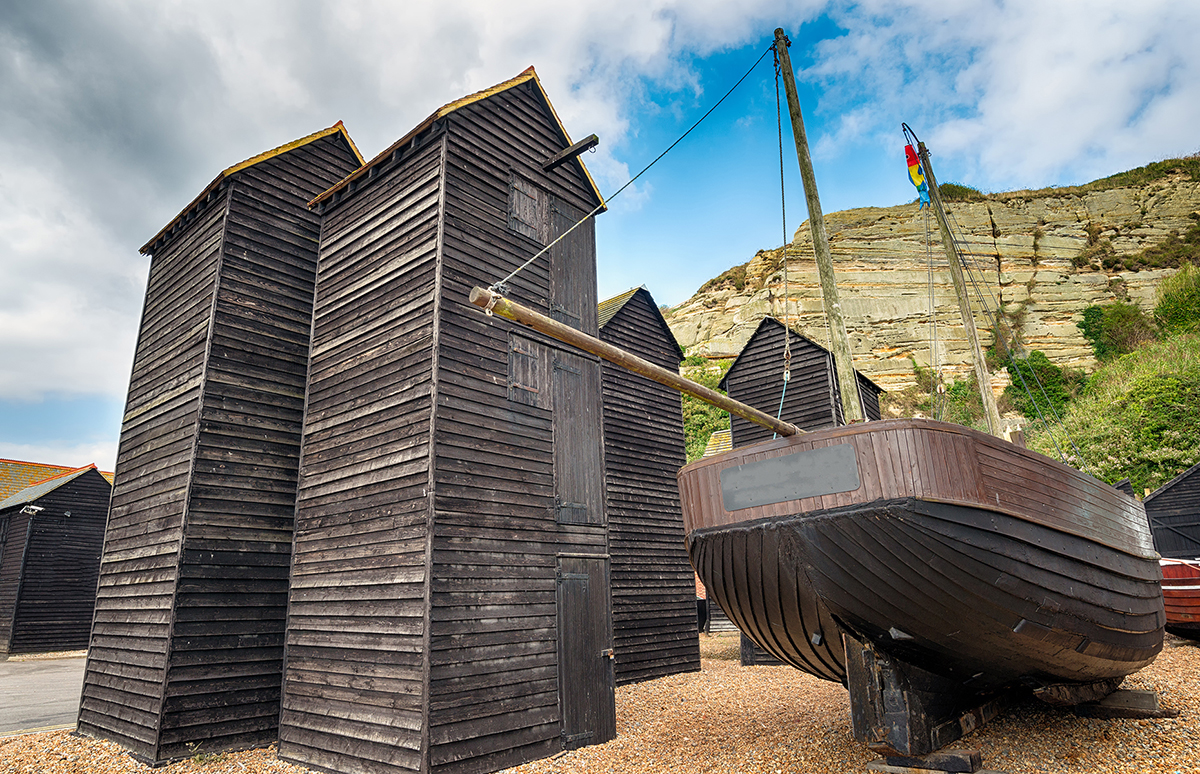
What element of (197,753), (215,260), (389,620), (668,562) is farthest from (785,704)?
(215,260)

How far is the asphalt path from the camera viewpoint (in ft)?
31.7

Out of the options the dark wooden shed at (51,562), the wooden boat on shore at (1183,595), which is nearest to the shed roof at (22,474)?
the dark wooden shed at (51,562)

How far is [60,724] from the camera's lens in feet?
31.6

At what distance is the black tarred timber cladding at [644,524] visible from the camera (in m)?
11.8

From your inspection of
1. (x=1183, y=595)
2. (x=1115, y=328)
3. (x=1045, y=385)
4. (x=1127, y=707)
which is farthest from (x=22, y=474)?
(x=1115, y=328)

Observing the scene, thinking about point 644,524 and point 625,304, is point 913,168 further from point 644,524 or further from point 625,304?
point 644,524

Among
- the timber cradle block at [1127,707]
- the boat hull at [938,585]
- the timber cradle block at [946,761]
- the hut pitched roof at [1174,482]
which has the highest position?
the hut pitched roof at [1174,482]

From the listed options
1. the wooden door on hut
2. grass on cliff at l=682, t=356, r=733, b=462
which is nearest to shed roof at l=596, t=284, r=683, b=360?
the wooden door on hut

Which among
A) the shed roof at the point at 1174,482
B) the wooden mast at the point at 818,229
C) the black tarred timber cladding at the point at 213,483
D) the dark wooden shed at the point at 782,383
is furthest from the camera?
the shed roof at the point at 1174,482

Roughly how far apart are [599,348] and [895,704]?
335 cm

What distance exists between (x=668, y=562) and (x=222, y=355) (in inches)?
351

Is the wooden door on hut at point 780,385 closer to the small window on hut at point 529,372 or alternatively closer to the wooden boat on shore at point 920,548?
the small window on hut at point 529,372

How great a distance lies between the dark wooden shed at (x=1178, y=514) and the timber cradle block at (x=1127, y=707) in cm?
1156

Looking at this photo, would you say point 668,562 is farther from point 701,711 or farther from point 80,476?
point 80,476
